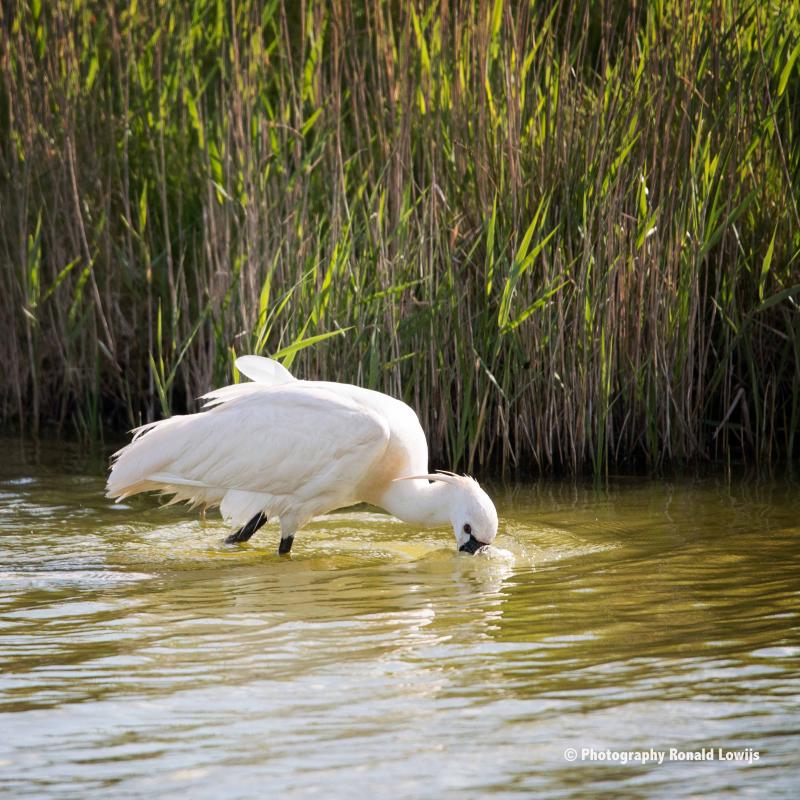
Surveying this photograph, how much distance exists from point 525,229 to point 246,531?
7.31ft

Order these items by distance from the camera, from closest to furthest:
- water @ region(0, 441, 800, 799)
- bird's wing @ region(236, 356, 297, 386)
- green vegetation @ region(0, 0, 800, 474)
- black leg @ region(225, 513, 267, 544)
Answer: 1. water @ region(0, 441, 800, 799)
2. bird's wing @ region(236, 356, 297, 386)
3. black leg @ region(225, 513, 267, 544)
4. green vegetation @ region(0, 0, 800, 474)

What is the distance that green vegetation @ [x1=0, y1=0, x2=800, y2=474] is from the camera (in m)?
6.93

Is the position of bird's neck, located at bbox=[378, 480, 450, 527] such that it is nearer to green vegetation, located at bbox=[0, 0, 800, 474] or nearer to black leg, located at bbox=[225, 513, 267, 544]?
black leg, located at bbox=[225, 513, 267, 544]

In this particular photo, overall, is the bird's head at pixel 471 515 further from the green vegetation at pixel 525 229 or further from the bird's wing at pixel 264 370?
the green vegetation at pixel 525 229

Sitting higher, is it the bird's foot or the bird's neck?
the bird's neck

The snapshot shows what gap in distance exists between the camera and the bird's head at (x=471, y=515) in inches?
216

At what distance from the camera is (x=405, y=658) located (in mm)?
3990

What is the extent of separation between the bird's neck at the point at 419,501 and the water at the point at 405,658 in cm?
17

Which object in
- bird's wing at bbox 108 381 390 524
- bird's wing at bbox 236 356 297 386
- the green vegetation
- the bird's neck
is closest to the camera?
the bird's neck

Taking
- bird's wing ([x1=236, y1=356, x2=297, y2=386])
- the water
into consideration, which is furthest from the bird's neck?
bird's wing ([x1=236, y1=356, x2=297, y2=386])

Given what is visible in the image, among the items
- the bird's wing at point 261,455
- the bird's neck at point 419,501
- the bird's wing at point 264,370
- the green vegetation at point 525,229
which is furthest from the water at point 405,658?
the green vegetation at point 525,229

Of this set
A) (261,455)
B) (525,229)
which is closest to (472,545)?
(261,455)

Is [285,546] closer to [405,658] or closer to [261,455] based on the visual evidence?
[261,455]

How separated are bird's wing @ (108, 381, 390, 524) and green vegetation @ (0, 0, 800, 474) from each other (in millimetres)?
610
